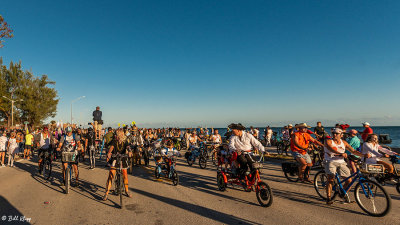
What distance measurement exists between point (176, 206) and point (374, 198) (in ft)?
15.0

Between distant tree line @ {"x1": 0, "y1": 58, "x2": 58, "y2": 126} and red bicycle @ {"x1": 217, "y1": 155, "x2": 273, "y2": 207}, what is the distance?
46726mm

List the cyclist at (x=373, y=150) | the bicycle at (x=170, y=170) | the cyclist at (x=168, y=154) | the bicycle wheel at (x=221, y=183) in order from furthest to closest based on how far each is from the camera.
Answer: the cyclist at (x=168, y=154)
the bicycle at (x=170, y=170)
the bicycle wheel at (x=221, y=183)
the cyclist at (x=373, y=150)

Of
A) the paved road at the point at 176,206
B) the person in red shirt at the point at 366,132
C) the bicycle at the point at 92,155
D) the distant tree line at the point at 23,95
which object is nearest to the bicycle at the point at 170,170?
the paved road at the point at 176,206

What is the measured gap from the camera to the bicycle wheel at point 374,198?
460 cm

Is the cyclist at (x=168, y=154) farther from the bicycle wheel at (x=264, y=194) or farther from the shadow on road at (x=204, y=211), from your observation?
the bicycle wheel at (x=264, y=194)

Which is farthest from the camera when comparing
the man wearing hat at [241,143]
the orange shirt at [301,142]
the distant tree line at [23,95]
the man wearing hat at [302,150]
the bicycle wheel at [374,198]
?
the distant tree line at [23,95]

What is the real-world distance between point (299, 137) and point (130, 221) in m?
5.88

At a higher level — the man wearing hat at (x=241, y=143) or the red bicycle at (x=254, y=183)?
the man wearing hat at (x=241, y=143)

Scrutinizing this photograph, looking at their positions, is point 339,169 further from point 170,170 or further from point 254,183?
point 170,170

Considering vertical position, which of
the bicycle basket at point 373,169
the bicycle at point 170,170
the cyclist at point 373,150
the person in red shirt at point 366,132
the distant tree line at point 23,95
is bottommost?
the bicycle at point 170,170

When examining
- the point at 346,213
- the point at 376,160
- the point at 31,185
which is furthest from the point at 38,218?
the point at 376,160

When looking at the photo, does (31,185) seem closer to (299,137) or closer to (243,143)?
(243,143)

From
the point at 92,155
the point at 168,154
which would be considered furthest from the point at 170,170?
the point at 92,155

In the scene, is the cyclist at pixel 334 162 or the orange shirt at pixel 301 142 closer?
the cyclist at pixel 334 162
